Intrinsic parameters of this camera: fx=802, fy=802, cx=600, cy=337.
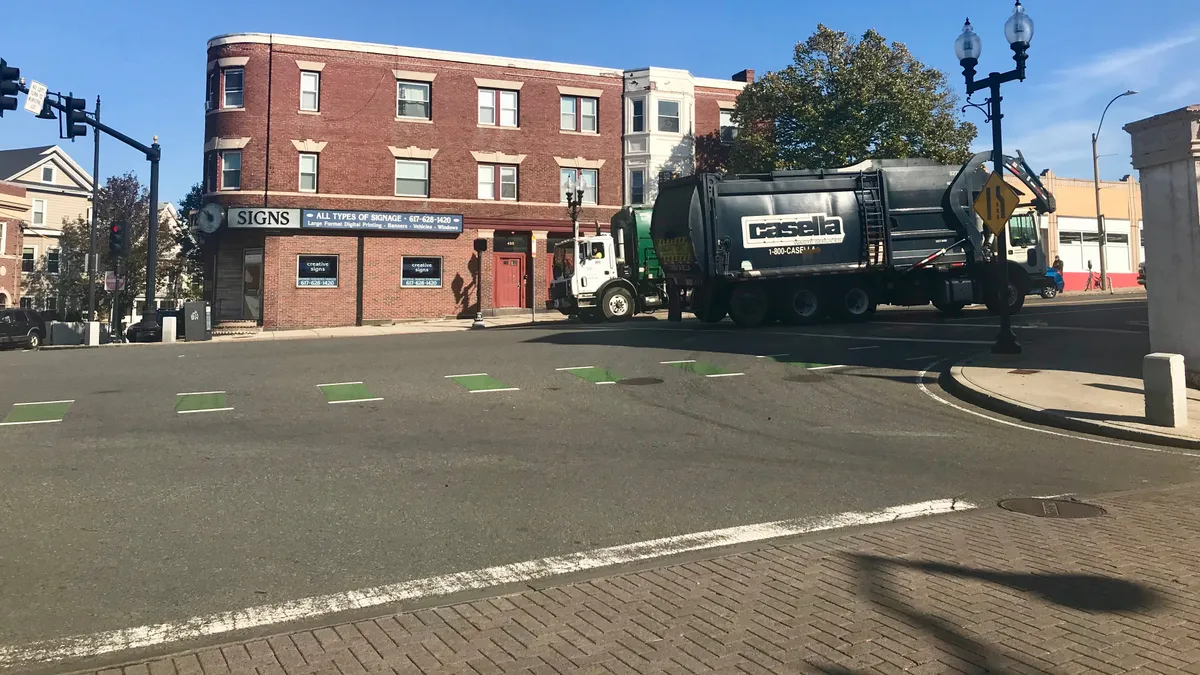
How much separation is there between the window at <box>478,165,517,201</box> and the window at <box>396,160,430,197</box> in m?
2.20

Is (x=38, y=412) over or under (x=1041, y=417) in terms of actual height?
over

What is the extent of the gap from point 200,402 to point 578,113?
85.3 feet

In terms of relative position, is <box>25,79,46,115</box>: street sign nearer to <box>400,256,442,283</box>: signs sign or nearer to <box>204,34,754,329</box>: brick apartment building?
<box>204,34,754,329</box>: brick apartment building

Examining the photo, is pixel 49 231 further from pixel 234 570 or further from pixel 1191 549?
pixel 1191 549

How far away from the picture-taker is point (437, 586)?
4.59m

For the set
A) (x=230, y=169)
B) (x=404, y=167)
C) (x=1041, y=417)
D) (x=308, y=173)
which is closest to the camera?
(x=1041, y=417)

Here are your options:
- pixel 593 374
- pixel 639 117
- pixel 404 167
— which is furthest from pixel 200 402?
pixel 639 117

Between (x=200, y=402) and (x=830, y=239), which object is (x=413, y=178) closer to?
(x=830, y=239)

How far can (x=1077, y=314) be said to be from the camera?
22.9 meters

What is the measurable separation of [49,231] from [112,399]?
175 feet

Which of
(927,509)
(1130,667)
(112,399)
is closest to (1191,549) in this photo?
(927,509)

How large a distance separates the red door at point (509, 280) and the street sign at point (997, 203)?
21783 millimetres

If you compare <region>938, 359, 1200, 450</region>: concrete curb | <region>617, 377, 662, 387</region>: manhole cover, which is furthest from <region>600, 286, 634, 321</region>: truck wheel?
<region>938, 359, 1200, 450</region>: concrete curb

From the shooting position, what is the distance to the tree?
103 feet
